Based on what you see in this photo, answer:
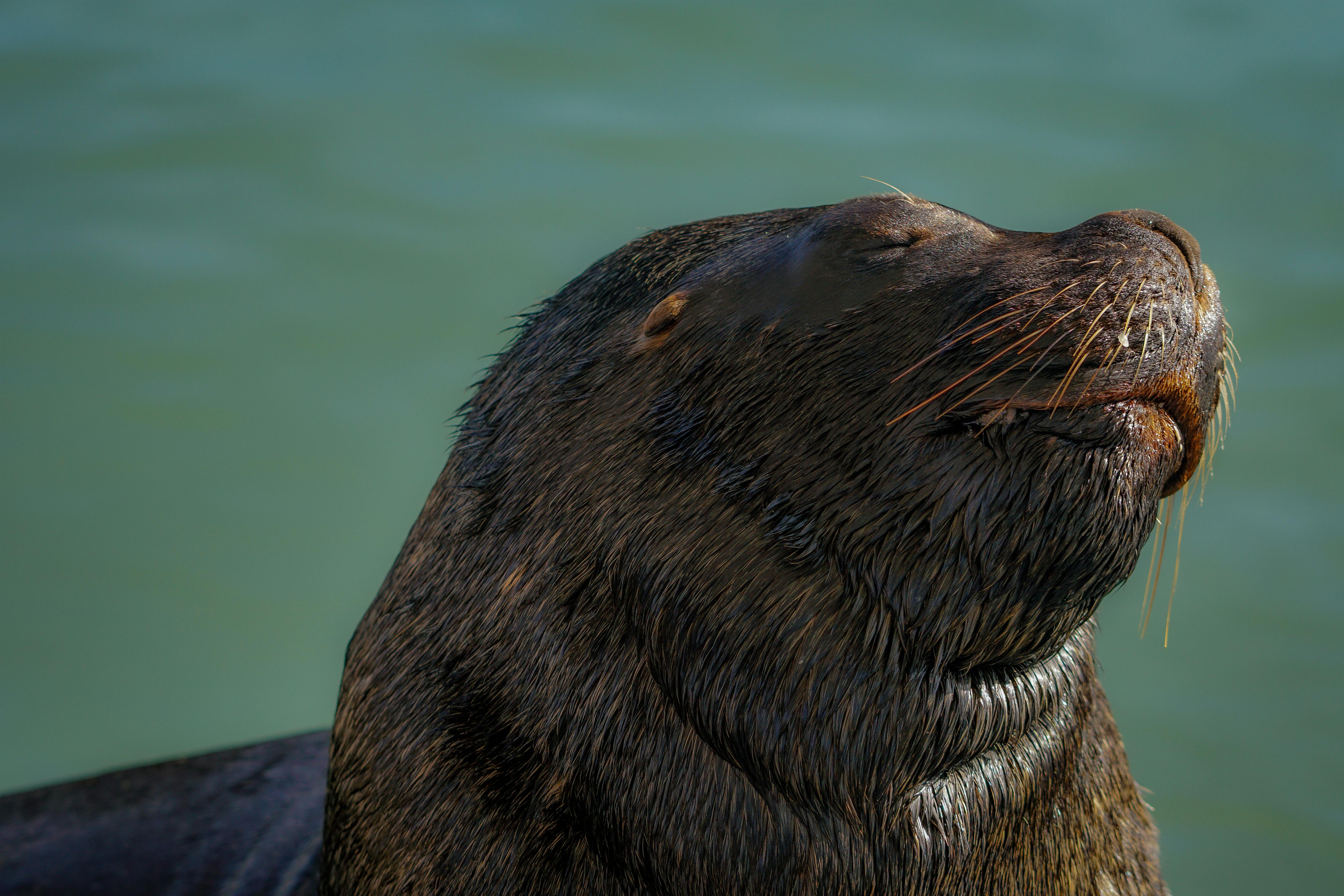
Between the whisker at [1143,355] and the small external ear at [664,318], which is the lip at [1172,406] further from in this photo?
the small external ear at [664,318]

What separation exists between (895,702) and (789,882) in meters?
0.30

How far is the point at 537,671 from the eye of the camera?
1908 millimetres

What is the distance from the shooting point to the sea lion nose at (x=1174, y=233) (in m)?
1.74

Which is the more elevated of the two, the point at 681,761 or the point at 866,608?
the point at 866,608

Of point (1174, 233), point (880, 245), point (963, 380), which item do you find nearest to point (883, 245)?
point (880, 245)

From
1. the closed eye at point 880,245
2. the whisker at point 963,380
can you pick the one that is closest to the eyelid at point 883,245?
the closed eye at point 880,245

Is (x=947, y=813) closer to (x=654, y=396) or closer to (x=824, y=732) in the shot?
(x=824, y=732)

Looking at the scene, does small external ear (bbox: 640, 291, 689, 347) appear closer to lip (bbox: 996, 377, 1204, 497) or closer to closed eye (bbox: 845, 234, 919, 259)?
closed eye (bbox: 845, 234, 919, 259)

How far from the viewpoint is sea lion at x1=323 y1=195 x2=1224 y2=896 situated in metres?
1.63

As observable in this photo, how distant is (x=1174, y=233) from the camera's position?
5.80ft

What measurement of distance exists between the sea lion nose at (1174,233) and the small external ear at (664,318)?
62cm

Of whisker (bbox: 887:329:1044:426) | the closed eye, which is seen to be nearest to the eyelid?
the closed eye

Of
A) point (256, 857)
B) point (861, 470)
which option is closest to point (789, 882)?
point (861, 470)

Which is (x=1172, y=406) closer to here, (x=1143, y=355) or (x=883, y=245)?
(x=1143, y=355)
